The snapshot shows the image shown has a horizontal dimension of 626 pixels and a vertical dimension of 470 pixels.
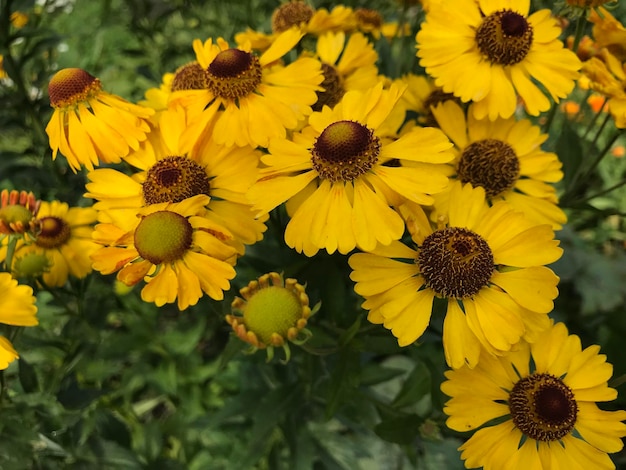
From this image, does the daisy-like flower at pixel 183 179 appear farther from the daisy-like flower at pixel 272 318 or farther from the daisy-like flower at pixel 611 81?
the daisy-like flower at pixel 611 81

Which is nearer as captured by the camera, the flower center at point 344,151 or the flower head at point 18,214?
the flower center at point 344,151

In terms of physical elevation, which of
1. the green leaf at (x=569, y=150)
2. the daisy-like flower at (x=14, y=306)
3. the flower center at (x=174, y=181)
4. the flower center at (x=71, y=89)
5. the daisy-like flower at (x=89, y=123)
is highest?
the flower center at (x=71, y=89)

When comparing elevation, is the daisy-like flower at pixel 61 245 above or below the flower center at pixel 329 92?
below

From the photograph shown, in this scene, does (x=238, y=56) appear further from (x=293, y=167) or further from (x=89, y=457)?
(x=89, y=457)

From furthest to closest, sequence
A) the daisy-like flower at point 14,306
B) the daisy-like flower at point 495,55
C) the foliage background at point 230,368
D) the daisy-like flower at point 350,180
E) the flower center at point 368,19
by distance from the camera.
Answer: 1. the flower center at point 368,19
2. the foliage background at point 230,368
3. the daisy-like flower at point 495,55
4. the daisy-like flower at point 14,306
5. the daisy-like flower at point 350,180

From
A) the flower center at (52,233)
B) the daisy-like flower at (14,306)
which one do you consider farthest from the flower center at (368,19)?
the daisy-like flower at (14,306)

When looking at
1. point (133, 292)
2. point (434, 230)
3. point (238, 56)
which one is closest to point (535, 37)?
point (434, 230)

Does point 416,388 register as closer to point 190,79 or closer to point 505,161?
point 505,161

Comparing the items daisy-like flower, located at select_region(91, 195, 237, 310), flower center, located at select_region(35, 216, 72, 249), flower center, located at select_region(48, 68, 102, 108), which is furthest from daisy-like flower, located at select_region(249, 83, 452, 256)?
flower center, located at select_region(35, 216, 72, 249)
